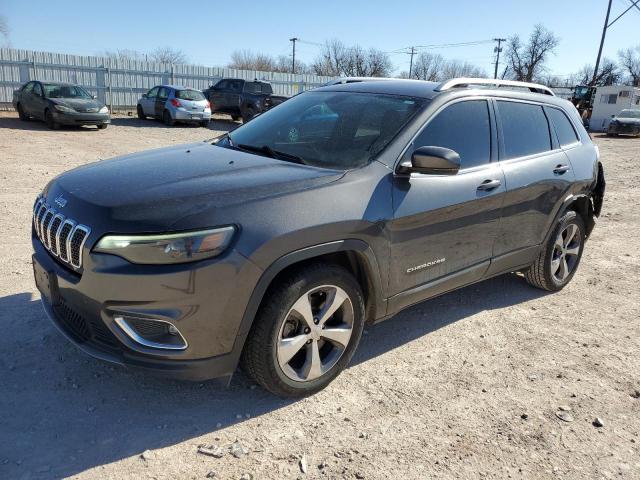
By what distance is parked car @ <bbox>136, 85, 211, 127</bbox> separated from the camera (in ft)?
66.3

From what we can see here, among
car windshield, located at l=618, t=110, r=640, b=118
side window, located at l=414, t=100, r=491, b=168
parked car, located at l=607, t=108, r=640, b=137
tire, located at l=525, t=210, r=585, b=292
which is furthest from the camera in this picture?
car windshield, located at l=618, t=110, r=640, b=118

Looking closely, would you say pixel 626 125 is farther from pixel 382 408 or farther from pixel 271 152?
pixel 382 408

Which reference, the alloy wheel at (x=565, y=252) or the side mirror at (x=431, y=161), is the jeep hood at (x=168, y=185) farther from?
the alloy wheel at (x=565, y=252)

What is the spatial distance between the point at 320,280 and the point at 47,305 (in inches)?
61.8

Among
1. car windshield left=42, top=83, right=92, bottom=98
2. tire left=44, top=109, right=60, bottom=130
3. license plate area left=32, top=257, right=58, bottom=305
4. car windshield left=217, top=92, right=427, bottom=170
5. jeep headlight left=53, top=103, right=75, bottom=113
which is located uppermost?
car windshield left=42, top=83, right=92, bottom=98

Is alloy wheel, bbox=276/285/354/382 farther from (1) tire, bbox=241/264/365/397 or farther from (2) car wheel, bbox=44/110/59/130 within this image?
(2) car wheel, bbox=44/110/59/130

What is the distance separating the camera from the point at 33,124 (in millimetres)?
18344

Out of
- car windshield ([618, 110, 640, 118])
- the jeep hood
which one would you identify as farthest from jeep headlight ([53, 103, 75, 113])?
car windshield ([618, 110, 640, 118])

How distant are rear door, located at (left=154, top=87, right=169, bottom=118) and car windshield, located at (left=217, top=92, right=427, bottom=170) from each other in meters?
18.0

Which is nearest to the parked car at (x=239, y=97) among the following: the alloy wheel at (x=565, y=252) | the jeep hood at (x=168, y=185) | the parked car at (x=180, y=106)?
the parked car at (x=180, y=106)

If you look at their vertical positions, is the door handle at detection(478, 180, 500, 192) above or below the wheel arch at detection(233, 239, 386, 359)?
above

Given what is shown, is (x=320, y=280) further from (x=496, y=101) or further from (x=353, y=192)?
(x=496, y=101)

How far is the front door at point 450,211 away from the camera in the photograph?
3287 mm

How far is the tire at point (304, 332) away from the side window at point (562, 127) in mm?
2782
